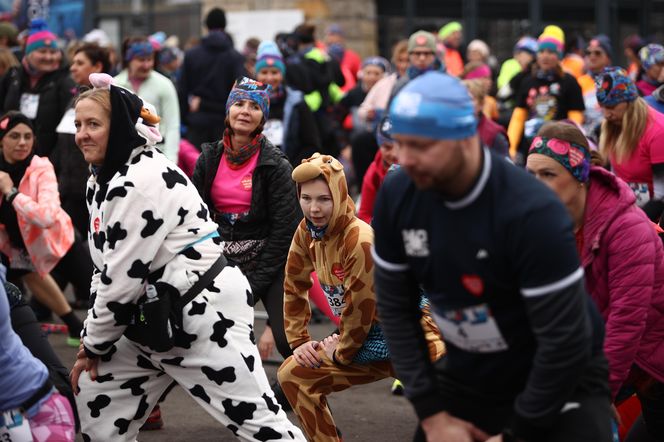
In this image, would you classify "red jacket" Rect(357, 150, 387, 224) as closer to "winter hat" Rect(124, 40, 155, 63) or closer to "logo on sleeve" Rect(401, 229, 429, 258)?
"winter hat" Rect(124, 40, 155, 63)

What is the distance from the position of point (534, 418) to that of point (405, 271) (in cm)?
64

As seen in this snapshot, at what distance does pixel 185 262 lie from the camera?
203 inches

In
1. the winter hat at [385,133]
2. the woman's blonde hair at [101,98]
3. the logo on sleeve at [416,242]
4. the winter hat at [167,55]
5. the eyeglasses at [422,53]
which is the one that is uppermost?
the woman's blonde hair at [101,98]

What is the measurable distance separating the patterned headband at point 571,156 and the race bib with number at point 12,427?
231 cm

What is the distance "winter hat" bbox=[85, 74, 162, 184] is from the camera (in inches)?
198

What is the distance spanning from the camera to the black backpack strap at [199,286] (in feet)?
16.9

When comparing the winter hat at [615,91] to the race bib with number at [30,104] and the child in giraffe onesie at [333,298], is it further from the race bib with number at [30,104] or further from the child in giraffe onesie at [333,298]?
the race bib with number at [30,104]

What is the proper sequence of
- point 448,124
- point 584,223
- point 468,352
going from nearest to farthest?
point 448,124
point 468,352
point 584,223

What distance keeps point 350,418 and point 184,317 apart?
250 centimetres

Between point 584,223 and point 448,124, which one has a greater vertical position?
point 448,124

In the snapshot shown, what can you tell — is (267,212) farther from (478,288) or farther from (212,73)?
(212,73)

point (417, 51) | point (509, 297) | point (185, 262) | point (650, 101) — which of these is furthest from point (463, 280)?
point (417, 51)

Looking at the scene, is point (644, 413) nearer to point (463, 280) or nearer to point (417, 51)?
point (463, 280)

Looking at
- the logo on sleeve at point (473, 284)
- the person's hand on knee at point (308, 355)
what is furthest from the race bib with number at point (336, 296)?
the logo on sleeve at point (473, 284)
